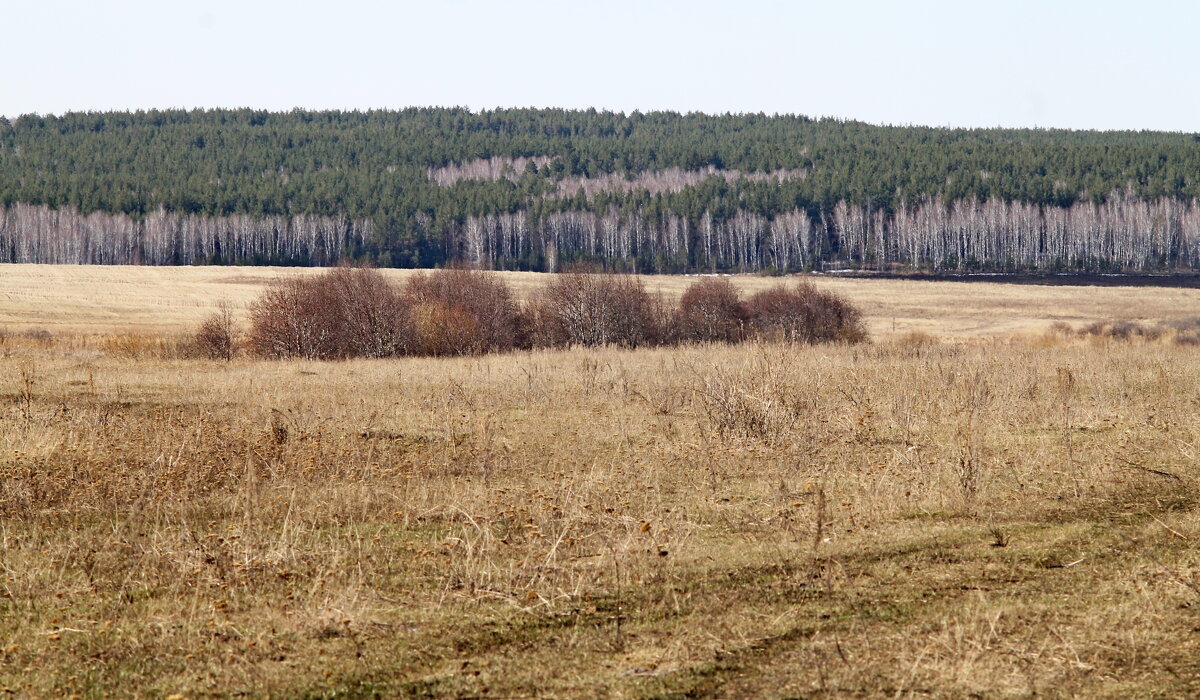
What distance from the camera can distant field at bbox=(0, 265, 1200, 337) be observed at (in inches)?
2483

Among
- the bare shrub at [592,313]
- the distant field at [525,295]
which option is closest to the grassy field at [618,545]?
the bare shrub at [592,313]

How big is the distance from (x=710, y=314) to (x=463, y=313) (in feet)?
43.8

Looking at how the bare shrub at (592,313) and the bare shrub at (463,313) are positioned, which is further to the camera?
the bare shrub at (592,313)

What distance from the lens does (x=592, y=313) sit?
168 ft

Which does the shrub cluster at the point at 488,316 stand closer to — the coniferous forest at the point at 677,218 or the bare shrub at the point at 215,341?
the bare shrub at the point at 215,341

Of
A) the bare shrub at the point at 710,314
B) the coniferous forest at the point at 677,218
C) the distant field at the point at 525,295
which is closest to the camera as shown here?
the bare shrub at the point at 710,314

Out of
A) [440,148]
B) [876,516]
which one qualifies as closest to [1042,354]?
[876,516]

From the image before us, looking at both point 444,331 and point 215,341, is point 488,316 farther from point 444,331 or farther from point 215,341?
point 215,341

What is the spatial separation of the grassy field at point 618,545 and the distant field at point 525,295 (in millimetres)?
43291

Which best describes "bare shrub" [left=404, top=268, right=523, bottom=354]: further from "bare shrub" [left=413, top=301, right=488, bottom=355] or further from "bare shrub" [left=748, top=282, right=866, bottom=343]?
"bare shrub" [left=748, top=282, right=866, bottom=343]

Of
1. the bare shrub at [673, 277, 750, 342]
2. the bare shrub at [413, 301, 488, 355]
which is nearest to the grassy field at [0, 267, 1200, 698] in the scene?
the bare shrub at [413, 301, 488, 355]

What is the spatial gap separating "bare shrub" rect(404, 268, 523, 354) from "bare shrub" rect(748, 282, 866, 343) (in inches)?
478

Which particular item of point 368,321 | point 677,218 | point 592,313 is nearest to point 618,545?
point 368,321

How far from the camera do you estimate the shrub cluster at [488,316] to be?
144 feet
